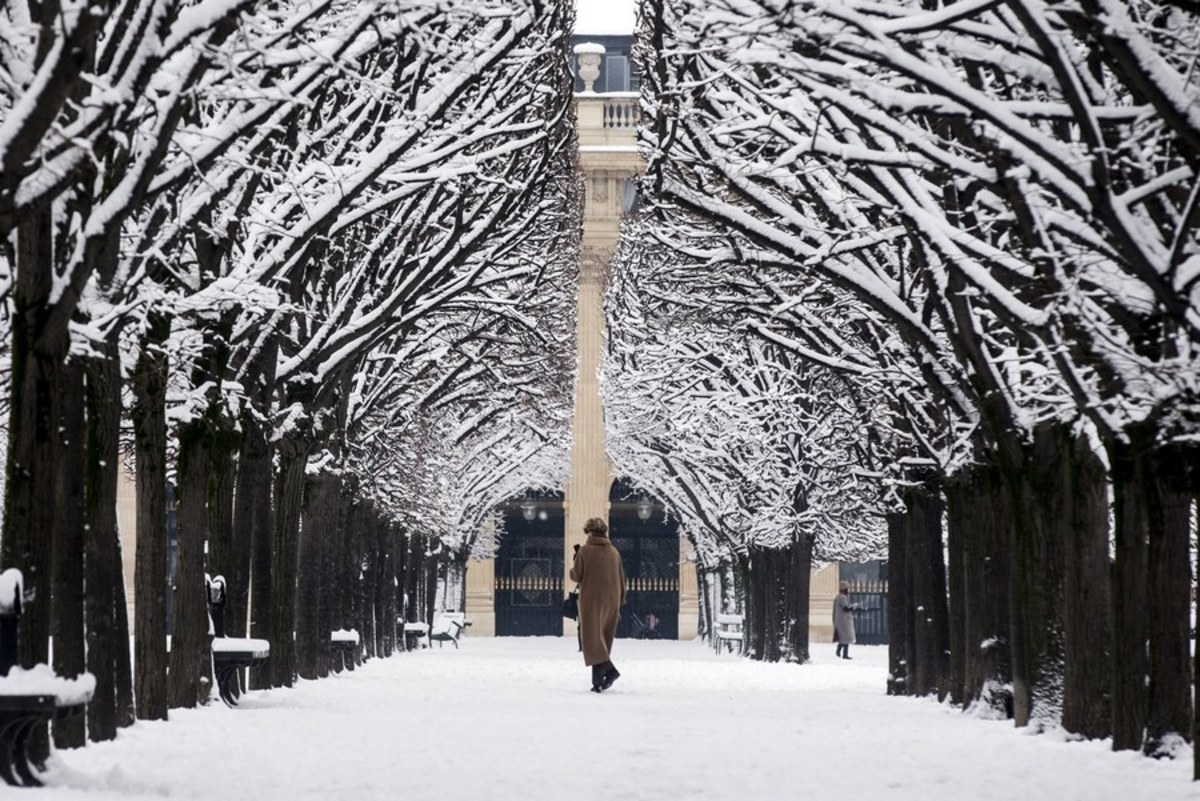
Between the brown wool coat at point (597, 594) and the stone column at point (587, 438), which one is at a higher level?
the stone column at point (587, 438)

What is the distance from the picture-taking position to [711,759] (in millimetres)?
13664

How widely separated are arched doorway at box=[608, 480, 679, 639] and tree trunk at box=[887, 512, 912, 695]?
174ft

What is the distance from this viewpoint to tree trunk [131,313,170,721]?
1638cm

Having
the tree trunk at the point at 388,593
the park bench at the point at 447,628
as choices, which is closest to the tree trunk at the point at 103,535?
the tree trunk at the point at 388,593

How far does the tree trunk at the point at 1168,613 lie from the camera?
13141 millimetres

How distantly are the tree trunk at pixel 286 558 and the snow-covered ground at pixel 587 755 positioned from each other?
0.96m

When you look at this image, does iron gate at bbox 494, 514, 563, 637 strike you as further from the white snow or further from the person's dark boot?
the white snow

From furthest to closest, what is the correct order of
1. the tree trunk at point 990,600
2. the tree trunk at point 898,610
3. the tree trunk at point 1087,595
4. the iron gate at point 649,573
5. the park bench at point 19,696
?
the iron gate at point 649,573, the tree trunk at point 898,610, the tree trunk at point 990,600, the tree trunk at point 1087,595, the park bench at point 19,696

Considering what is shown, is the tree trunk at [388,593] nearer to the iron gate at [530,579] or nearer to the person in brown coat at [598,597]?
the person in brown coat at [598,597]

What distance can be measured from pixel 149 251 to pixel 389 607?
31.2 metres

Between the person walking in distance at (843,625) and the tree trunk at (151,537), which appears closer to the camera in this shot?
the tree trunk at (151,537)

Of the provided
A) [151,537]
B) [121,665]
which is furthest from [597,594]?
[121,665]

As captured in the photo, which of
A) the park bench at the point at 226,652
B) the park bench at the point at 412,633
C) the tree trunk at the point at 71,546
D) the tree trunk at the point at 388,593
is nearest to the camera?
the tree trunk at the point at 71,546

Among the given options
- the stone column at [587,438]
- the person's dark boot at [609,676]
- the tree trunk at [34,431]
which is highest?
the stone column at [587,438]
